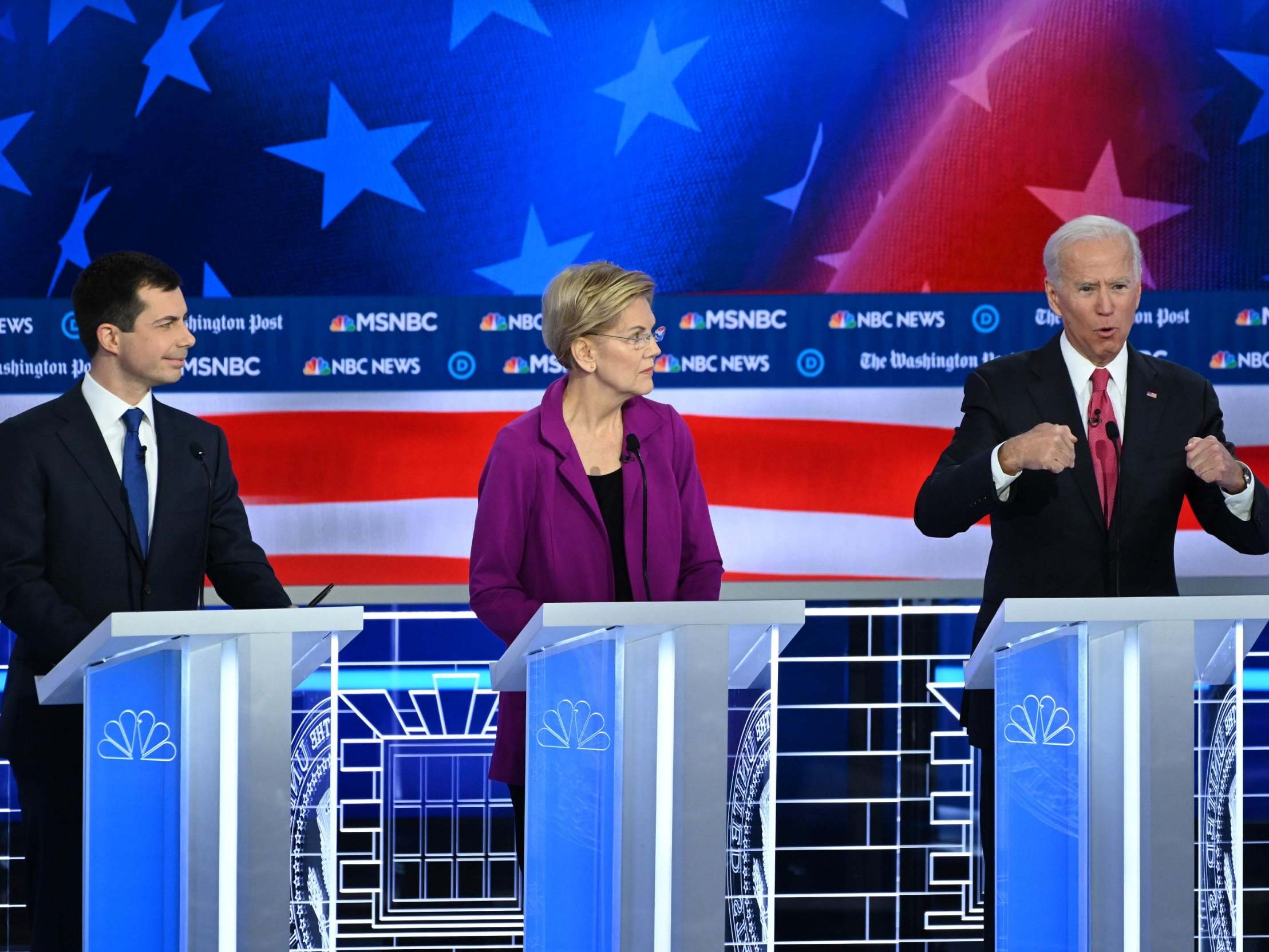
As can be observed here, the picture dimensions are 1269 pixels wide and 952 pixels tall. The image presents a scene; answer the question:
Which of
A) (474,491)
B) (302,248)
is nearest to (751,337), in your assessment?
(474,491)

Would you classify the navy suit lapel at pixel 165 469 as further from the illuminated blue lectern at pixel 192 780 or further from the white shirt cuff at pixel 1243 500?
the white shirt cuff at pixel 1243 500

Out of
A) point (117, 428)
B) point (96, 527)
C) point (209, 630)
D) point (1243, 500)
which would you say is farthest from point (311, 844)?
point (1243, 500)

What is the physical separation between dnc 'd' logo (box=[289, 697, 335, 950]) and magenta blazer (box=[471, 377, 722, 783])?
584 mm

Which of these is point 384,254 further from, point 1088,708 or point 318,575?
point 1088,708

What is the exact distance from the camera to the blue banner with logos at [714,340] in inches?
188

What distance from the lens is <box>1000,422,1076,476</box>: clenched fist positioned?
269 centimetres

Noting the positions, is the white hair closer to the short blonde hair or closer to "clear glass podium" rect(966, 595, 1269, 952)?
the short blonde hair

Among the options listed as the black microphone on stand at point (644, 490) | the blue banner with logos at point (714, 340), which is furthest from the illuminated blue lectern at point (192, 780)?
the blue banner with logos at point (714, 340)

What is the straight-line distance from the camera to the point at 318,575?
474 cm

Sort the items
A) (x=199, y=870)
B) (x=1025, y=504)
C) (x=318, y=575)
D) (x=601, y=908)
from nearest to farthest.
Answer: (x=199, y=870), (x=601, y=908), (x=1025, y=504), (x=318, y=575)

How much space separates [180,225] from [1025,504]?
111 inches

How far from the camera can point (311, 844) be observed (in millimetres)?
2291

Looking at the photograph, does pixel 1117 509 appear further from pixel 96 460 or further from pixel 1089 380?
pixel 96 460

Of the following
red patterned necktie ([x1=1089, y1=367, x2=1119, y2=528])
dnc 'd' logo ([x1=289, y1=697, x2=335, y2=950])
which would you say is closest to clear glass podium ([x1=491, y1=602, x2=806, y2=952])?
dnc 'd' logo ([x1=289, y1=697, x2=335, y2=950])
